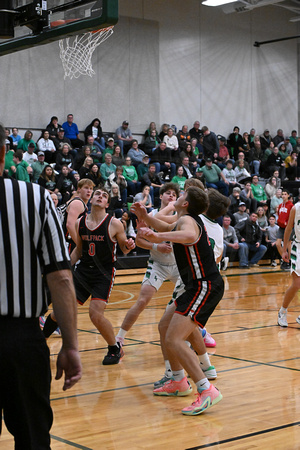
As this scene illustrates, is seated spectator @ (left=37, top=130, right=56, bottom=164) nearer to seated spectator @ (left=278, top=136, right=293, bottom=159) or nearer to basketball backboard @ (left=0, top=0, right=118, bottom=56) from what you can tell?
basketball backboard @ (left=0, top=0, right=118, bottom=56)

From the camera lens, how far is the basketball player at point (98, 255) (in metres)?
6.75

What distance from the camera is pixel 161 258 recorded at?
281 inches

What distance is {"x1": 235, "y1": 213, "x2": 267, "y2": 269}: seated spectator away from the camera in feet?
57.8

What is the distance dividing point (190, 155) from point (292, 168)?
6562mm

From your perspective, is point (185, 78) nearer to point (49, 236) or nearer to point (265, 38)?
point (265, 38)


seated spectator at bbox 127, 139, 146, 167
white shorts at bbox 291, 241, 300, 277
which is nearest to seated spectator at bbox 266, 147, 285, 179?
seated spectator at bbox 127, 139, 146, 167

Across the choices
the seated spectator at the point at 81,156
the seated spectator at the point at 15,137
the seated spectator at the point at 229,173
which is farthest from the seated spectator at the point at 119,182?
the seated spectator at the point at 229,173

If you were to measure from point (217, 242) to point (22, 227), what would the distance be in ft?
13.7

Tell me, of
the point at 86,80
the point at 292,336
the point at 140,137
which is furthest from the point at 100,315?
the point at 140,137

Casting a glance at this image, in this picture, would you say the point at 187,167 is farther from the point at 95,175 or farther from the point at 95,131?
the point at 95,175

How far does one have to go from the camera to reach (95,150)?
17109 mm

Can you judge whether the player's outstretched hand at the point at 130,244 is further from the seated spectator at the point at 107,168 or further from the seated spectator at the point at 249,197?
the seated spectator at the point at 249,197

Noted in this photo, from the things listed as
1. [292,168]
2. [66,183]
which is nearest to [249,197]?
[292,168]

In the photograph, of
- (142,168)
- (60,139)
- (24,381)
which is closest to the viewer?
(24,381)
